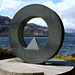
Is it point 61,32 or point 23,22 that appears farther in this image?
point 23,22

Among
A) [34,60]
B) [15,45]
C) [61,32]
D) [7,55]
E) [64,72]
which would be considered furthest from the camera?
[7,55]

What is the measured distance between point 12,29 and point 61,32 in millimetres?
3462

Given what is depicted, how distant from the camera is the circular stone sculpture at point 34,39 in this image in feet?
29.0

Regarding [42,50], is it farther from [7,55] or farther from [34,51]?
[7,55]

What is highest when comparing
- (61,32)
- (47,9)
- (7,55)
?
(47,9)

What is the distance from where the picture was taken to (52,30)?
895cm

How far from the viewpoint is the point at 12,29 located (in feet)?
34.1

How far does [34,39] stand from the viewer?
9773mm

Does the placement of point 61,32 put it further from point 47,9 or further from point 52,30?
point 47,9

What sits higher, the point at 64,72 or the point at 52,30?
the point at 52,30

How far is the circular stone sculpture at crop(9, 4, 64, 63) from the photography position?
348 inches

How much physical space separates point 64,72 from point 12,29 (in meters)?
4.72

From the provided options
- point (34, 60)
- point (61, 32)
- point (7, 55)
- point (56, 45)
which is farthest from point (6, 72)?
point (7, 55)

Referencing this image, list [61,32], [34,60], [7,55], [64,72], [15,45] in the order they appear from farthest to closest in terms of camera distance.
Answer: [7,55] → [15,45] → [34,60] → [61,32] → [64,72]
